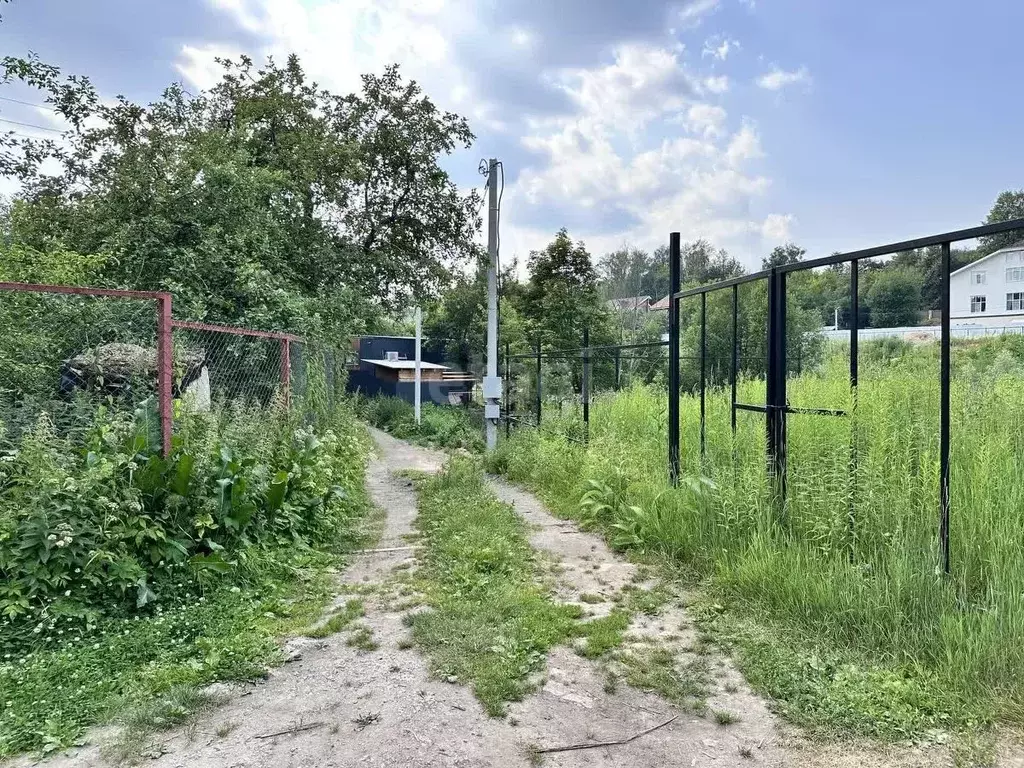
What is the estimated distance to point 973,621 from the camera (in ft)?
8.11

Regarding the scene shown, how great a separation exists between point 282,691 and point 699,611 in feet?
7.08

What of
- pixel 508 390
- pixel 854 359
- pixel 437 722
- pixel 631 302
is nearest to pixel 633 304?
pixel 631 302

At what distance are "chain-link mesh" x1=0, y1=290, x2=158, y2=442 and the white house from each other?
16.2 ft

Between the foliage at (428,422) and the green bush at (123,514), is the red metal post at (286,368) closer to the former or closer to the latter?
the green bush at (123,514)

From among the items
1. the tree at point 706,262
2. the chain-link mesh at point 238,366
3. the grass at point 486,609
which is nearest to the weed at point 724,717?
the grass at point 486,609

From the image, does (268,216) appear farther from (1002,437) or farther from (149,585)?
(1002,437)

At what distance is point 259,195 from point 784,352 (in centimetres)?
837

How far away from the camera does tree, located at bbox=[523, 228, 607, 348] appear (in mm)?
15570

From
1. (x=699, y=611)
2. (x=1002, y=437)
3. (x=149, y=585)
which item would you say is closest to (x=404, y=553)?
(x=149, y=585)

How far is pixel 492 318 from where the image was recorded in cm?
862

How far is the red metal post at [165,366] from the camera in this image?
357 centimetres

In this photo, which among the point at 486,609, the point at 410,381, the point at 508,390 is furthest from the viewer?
the point at 410,381

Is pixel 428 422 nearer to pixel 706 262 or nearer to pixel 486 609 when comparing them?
pixel 486 609

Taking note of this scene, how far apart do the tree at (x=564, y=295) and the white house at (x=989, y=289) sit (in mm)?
11457
